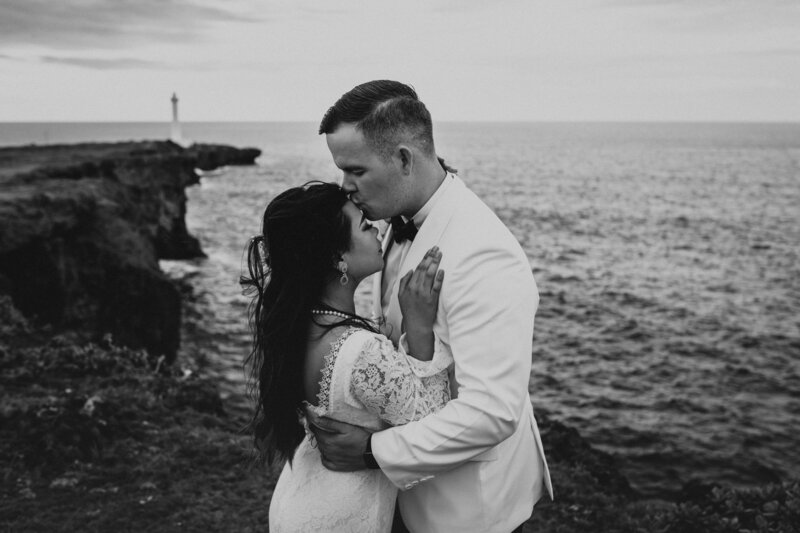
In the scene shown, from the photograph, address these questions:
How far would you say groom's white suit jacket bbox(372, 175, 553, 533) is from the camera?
2.67m

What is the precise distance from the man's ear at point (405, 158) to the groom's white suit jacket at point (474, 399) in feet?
0.72

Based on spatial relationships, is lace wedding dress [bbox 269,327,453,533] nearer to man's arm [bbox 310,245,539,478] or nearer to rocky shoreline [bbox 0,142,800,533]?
man's arm [bbox 310,245,539,478]

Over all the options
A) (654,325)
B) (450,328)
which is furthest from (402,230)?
(654,325)

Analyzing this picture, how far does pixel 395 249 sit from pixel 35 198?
1217cm

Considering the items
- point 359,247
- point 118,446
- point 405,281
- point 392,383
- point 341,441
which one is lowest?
point 118,446

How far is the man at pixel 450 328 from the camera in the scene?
269cm

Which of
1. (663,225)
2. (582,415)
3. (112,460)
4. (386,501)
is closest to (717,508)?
(386,501)

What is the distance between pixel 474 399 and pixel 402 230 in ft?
3.68

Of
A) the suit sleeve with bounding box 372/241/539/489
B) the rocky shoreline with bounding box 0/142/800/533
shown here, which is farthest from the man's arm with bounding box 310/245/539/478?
the rocky shoreline with bounding box 0/142/800/533

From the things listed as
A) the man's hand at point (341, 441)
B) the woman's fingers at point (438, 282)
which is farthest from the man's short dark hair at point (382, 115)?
the man's hand at point (341, 441)

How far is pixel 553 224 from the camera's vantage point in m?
38.2

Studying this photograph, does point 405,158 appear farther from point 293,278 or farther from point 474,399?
point 474,399

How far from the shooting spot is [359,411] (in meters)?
3.03

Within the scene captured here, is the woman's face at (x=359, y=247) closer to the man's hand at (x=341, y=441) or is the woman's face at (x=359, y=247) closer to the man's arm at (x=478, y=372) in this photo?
the man's arm at (x=478, y=372)
